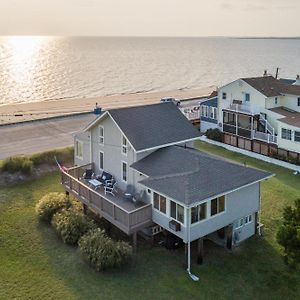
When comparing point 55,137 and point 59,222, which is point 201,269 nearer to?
point 59,222

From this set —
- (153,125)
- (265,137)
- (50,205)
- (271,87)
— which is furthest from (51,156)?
(271,87)

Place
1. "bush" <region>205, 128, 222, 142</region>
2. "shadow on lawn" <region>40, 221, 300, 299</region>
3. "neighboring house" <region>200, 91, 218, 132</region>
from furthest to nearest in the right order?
"neighboring house" <region>200, 91, 218, 132</region> < "bush" <region>205, 128, 222, 142</region> < "shadow on lawn" <region>40, 221, 300, 299</region>

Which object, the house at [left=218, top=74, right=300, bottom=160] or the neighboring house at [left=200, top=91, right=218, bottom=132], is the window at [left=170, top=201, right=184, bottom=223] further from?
the neighboring house at [left=200, top=91, right=218, bottom=132]

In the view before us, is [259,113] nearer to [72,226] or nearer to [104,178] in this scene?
[104,178]

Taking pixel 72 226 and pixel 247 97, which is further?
pixel 247 97

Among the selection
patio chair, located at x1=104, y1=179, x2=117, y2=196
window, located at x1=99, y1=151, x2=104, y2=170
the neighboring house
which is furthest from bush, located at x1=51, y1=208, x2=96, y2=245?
the neighboring house

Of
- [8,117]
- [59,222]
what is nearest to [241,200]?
[59,222]
